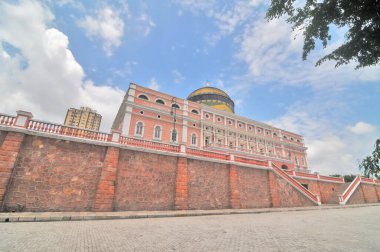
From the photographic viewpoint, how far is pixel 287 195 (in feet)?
58.0

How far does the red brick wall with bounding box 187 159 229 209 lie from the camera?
45.3 ft

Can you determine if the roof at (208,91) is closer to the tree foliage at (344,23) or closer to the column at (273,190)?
the column at (273,190)

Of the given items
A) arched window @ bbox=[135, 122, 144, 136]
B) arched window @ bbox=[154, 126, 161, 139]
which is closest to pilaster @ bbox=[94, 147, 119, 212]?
arched window @ bbox=[135, 122, 144, 136]

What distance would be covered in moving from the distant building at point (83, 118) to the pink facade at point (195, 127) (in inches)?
1451

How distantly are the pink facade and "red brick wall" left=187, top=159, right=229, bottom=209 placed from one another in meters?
9.25

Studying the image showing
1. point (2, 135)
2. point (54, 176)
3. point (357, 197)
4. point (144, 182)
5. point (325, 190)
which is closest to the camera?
point (2, 135)

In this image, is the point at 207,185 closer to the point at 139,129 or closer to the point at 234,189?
the point at 234,189

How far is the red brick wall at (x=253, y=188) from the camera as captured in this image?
51.7ft

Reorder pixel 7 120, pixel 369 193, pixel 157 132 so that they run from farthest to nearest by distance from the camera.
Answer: pixel 157 132 → pixel 369 193 → pixel 7 120

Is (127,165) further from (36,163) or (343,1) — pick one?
(343,1)

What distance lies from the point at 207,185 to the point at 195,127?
1879 centimetres

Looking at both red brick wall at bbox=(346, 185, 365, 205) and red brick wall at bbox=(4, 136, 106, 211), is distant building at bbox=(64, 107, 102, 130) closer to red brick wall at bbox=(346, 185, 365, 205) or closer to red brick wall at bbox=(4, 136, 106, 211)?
red brick wall at bbox=(4, 136, 106, 211)

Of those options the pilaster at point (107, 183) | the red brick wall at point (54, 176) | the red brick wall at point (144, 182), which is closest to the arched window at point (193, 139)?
the red brick wall at point (144, 182)

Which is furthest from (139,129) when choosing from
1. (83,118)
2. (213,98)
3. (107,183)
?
(83,118)
